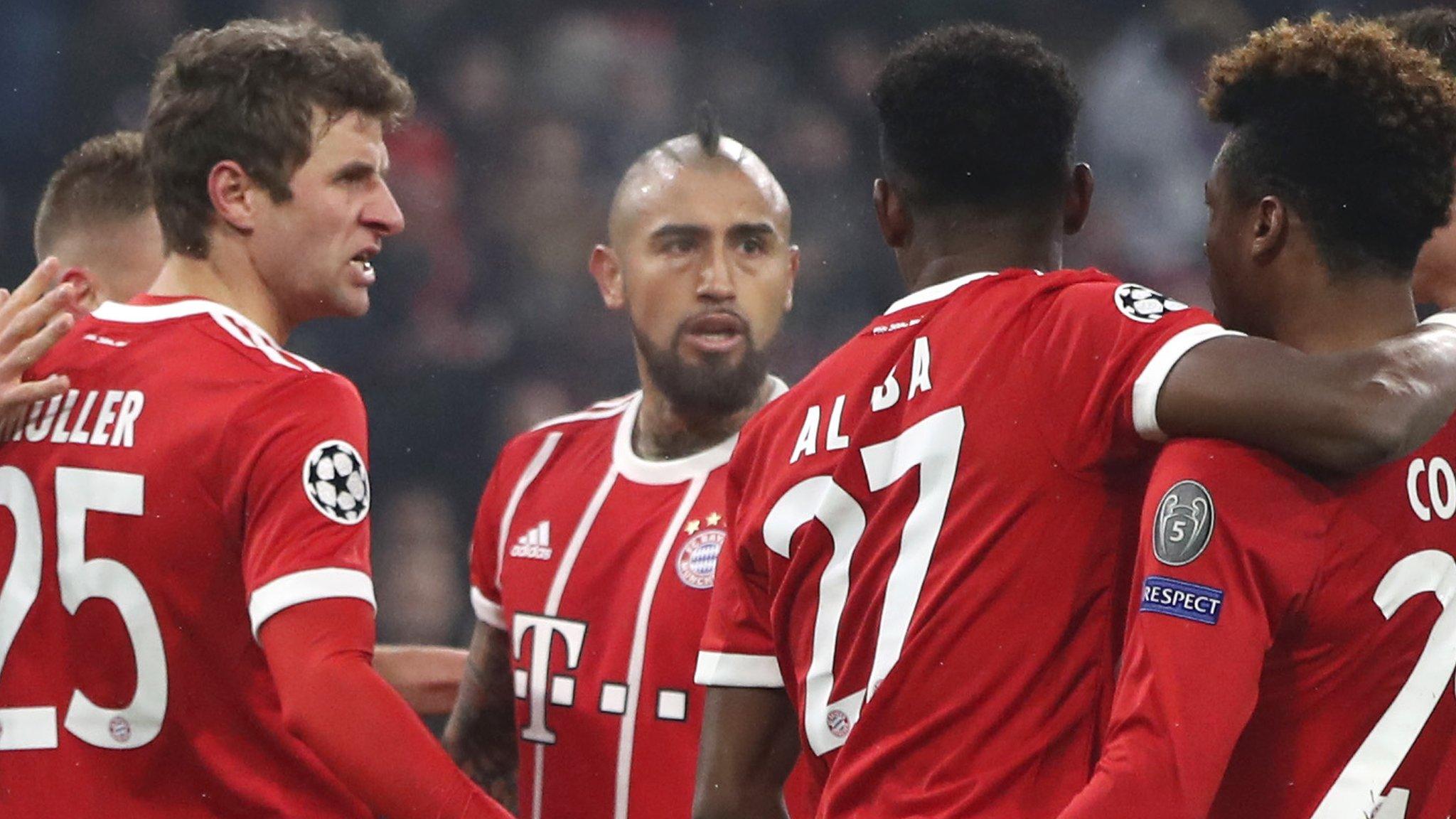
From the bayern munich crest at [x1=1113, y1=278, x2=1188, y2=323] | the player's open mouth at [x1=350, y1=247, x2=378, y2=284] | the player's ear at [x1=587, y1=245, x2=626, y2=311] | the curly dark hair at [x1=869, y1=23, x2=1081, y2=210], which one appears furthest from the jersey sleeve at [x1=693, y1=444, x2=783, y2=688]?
the player's ear at [x1=587, y1=245, x2=626, y2=311]

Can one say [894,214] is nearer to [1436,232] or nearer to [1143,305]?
[1143,305]

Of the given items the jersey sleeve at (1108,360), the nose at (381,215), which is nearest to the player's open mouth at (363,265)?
the nose at (381,215)

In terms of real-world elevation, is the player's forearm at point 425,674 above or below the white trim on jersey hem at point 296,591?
below

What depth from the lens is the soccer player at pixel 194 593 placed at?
8.19 ft

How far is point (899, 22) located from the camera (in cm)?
755

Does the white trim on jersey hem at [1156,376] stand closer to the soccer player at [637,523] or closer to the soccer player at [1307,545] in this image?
the soccer player at [1307,545]

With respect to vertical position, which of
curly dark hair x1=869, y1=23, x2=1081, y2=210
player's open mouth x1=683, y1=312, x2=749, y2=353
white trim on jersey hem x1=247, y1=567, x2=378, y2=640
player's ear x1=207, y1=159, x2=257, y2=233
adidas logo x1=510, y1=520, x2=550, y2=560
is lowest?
adidas logo x1=510, y1=520, x2=550, y2=560

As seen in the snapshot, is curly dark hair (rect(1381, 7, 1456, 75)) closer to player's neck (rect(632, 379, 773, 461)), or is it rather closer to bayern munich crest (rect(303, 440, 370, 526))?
player's neck (rect(632, 379, 773, 461))

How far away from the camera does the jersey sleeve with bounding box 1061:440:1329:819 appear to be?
1918mm

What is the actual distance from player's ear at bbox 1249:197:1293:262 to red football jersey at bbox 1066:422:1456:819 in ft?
0.94

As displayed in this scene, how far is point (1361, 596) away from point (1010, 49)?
914mm

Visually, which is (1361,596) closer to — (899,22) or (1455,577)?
(1455,577)

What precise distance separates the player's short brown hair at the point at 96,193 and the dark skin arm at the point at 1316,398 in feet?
7.76

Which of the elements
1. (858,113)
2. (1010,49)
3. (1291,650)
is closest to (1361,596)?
(1291,650)
